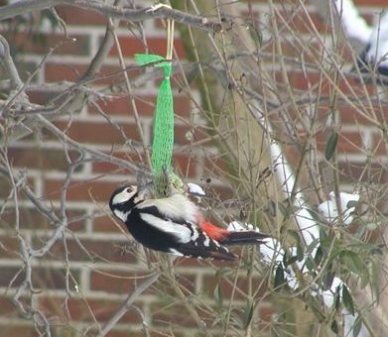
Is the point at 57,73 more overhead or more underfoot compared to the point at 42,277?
more overhead

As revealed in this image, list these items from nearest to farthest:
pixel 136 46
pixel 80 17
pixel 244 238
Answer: pixel 244 238, pixel 136 46, pixel 80 17

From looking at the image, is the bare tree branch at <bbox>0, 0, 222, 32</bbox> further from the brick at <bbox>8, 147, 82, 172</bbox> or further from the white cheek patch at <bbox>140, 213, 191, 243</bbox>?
the brick at <bbox>8, 147, 82, 172</bbox>

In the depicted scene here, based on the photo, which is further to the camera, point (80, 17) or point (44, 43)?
point (44, 43)

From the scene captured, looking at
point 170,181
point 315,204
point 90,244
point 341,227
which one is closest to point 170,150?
point 170,181

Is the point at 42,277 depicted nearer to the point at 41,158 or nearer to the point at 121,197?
the point at 41,158

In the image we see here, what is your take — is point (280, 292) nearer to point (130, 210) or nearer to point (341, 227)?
point (341, 227)

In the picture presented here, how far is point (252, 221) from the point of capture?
283 cm

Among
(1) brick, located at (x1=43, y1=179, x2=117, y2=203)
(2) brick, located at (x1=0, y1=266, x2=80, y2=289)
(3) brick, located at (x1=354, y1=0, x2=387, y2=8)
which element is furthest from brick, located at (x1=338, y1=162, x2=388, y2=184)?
(2) brick, located at (x1=0, y1=266, x2=80, y2=289)

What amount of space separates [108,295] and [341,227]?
1.76 meters

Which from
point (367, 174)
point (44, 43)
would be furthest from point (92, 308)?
point (367, 174)

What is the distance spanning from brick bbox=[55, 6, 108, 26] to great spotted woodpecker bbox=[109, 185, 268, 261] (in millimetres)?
1943

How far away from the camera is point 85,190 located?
168 inches

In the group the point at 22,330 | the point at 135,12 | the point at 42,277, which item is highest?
the point at 135,12

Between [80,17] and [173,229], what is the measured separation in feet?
6.94
